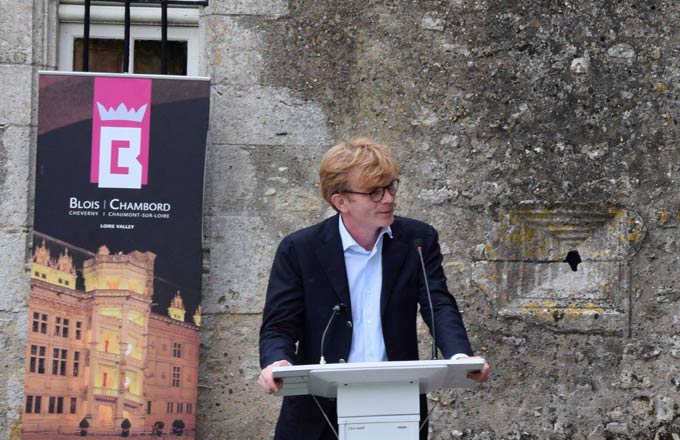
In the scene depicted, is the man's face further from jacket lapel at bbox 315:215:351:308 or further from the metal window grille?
→ the metal window grille

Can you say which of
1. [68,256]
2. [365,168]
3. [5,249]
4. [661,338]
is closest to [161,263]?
[68,256]

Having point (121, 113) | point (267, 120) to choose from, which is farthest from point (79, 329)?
point (267, 120)

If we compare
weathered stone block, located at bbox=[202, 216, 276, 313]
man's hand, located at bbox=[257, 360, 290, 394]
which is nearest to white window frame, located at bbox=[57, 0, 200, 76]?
weathered stone block, located at bbox=[202, 216, 276, 313]

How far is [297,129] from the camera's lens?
6094mm

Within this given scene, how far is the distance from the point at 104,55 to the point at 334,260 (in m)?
2.92

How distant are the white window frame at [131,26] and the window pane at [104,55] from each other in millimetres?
35

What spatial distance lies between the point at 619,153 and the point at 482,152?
0.72m

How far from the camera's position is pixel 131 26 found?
A: 20.9ft

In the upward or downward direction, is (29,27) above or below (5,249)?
above

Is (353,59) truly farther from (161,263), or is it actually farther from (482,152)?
(161,263)

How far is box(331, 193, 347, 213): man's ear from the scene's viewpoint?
4.01 metres

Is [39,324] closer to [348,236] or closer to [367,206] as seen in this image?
[348,236]

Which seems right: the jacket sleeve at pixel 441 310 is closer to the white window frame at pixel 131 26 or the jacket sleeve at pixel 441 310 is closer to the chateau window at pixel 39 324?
the chateau window at pixel 39 324

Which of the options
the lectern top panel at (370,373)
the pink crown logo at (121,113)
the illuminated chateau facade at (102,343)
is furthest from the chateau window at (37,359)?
the lectern top panel at (370,373)
